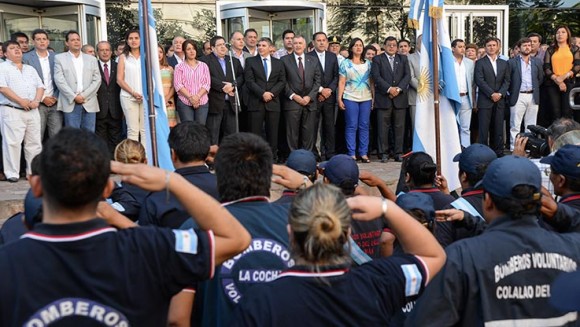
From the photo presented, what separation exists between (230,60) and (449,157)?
4.20 meters

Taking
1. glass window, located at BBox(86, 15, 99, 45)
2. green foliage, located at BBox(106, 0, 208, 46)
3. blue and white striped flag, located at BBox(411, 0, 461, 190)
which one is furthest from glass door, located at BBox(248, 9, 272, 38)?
blue and white striped flag, located at BBox(411, 0, 461, 190)

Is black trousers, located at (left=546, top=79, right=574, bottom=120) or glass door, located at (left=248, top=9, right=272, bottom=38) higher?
glass door, located at (left=248, top=9, right=272, bottom=38)

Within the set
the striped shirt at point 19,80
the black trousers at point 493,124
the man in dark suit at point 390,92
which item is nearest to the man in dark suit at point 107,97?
the striped shirt at point 19,80

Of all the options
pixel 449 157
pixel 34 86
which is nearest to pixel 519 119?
pixel 449 157

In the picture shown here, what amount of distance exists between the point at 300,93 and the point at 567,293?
9.06m

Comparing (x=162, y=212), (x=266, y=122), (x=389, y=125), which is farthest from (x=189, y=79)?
(x=162, y=212)

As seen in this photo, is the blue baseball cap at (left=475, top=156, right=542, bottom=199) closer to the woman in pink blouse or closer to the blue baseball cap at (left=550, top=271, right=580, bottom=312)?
the blue baseball cap at (left=550, top=271, right=580, bottom=312)

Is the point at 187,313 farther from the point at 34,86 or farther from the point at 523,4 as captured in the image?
the point at 523,4

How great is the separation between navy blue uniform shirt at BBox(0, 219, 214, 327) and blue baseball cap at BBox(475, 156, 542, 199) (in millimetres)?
1282

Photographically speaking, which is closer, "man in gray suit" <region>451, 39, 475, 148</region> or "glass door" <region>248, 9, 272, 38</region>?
"man in gray suit" <region>451, 39, 475, 148</region>

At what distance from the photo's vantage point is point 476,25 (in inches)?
636

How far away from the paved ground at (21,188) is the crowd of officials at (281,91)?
0.24 metres

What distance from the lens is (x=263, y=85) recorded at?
10805 mm

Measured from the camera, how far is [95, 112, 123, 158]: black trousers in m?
10.6
